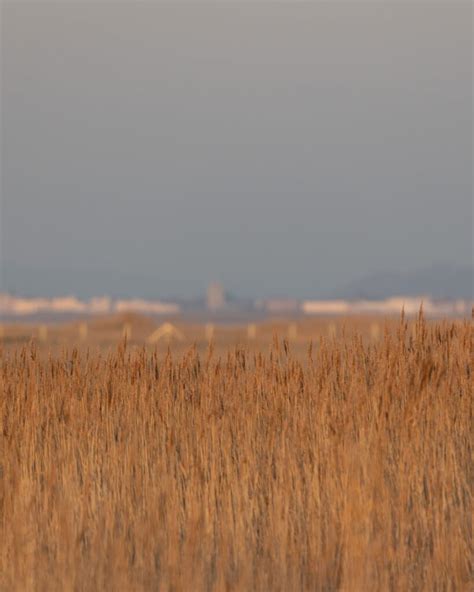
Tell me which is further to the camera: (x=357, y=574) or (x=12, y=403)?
(x=12, y=403)

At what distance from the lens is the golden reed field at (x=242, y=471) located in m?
7.49

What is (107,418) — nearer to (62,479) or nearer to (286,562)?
(62,479)

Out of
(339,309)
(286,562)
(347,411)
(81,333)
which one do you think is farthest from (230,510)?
(339,309)

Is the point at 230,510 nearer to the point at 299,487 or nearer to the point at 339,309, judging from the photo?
the point at 299,487

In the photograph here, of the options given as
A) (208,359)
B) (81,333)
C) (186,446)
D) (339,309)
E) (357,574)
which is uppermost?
(339,309)

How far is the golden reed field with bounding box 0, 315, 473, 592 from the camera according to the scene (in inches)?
295

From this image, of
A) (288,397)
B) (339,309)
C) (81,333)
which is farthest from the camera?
(339,309)

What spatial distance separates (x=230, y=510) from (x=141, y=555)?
2.06ft

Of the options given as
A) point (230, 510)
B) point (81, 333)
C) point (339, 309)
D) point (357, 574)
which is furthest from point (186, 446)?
point (339, 309)

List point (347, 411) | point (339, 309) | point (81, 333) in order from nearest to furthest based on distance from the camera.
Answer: point (347, 411)
point (81, 333)
point (339, 309)

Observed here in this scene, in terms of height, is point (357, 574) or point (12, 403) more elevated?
point (12, 403)

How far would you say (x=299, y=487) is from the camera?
8.09 m

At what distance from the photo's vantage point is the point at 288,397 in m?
9.06

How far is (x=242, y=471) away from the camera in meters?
8.10
